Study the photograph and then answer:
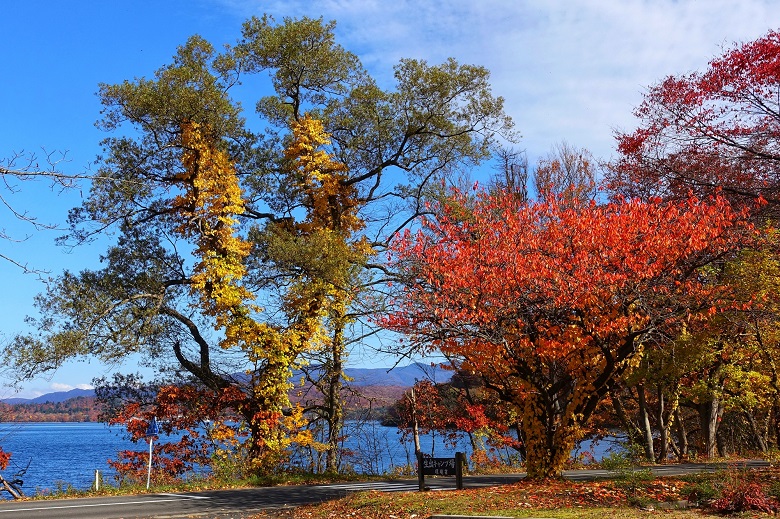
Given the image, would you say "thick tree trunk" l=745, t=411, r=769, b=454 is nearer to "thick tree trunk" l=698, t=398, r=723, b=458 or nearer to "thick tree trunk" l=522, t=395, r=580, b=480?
"thick tree trunk" l=698, t=398, r=723, b=458

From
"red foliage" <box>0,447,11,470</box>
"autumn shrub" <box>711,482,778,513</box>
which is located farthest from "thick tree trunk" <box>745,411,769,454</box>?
"red foliage" <box>0,447,11,470</box>

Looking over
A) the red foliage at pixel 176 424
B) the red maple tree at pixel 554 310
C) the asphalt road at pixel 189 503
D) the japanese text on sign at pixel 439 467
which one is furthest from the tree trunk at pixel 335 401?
the japanese text on sign at pixel 439 467

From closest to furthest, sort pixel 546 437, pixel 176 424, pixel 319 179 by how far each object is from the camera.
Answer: pixel 546 437, pixel 176 424, pixel 319 179

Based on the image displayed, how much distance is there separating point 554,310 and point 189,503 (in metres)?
8.87

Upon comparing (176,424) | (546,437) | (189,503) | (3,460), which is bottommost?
(189,503)

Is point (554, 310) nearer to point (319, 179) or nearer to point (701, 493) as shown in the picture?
point (701, 493)

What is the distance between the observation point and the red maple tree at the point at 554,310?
13445mm

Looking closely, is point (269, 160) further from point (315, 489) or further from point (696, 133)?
point (696, 133)

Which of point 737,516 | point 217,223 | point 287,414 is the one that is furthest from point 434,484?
point 217,223

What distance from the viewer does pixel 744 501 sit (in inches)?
379

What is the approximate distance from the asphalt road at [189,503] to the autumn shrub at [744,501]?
119 inches

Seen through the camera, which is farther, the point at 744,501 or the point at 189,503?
the point at 189,503

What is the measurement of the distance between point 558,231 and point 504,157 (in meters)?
19.0

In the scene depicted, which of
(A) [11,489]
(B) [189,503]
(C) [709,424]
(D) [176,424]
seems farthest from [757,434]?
(A) [11,489]
